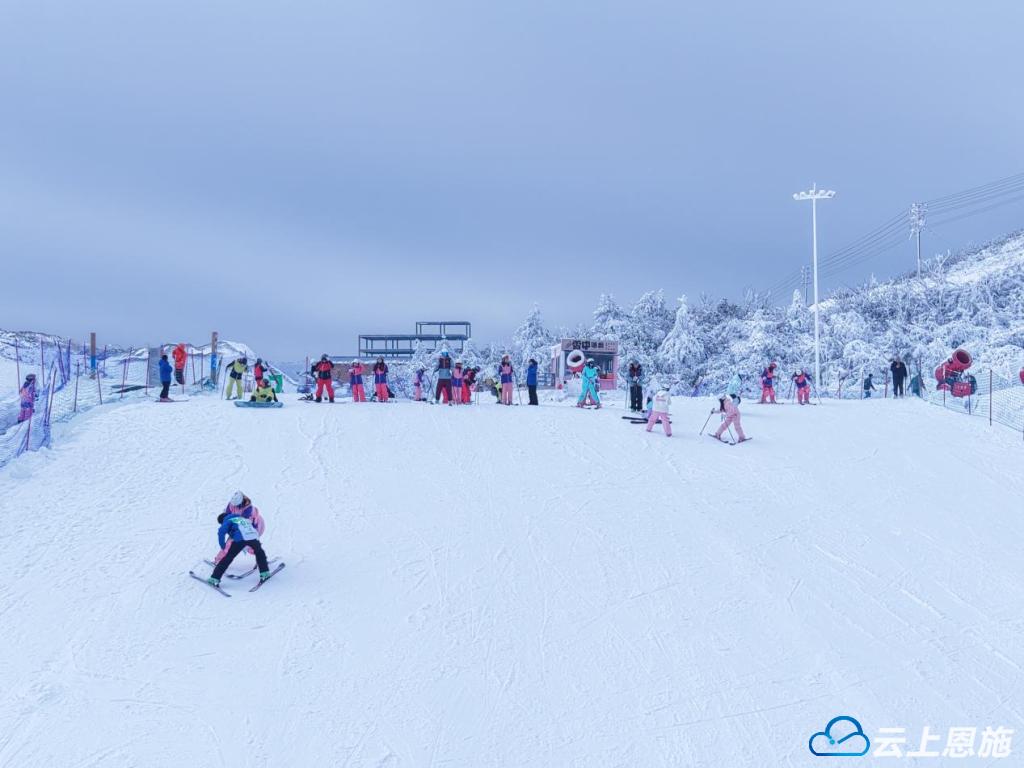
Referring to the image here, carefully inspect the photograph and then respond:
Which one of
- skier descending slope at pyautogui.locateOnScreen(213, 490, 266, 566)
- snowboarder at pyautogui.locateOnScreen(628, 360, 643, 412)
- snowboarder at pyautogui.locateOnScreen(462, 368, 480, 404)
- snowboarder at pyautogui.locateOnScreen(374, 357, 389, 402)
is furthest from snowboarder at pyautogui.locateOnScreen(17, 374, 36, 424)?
snowboarder at pyautogui.locateOnScreen(628, 360, 643, 412)

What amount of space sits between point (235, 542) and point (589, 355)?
2770 cm

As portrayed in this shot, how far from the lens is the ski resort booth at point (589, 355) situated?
32531mm

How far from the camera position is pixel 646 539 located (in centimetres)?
905

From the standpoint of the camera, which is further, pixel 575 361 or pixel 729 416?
pixel 575 361

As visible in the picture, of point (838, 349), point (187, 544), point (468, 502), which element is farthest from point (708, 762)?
point (838, 349)

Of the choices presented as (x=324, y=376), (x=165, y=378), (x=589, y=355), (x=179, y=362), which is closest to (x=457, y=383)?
(x=324, y=376)

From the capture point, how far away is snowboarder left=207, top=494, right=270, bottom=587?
724cm

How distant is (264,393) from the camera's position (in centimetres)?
1772

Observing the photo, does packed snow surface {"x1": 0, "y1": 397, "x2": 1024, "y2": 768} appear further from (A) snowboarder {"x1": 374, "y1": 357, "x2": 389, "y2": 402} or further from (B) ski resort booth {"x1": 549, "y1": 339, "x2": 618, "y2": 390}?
(B) ski resort booth {"x1": 549, "y1": 339, "x2": 618, "y2": 390}

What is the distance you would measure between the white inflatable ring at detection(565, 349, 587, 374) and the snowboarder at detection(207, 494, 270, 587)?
22654 mm

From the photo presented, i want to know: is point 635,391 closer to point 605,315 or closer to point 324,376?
point 324,376

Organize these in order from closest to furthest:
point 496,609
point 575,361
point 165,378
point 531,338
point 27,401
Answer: point 496,609 → point 27,401 → point 165,378 → point 575,361 → point 531,338

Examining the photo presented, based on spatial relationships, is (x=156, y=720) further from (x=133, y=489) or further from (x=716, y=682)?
(x=133, y=489)

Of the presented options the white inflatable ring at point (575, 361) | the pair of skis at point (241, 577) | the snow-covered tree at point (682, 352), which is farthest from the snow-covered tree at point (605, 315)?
the pair of skis at point (241, 577)
